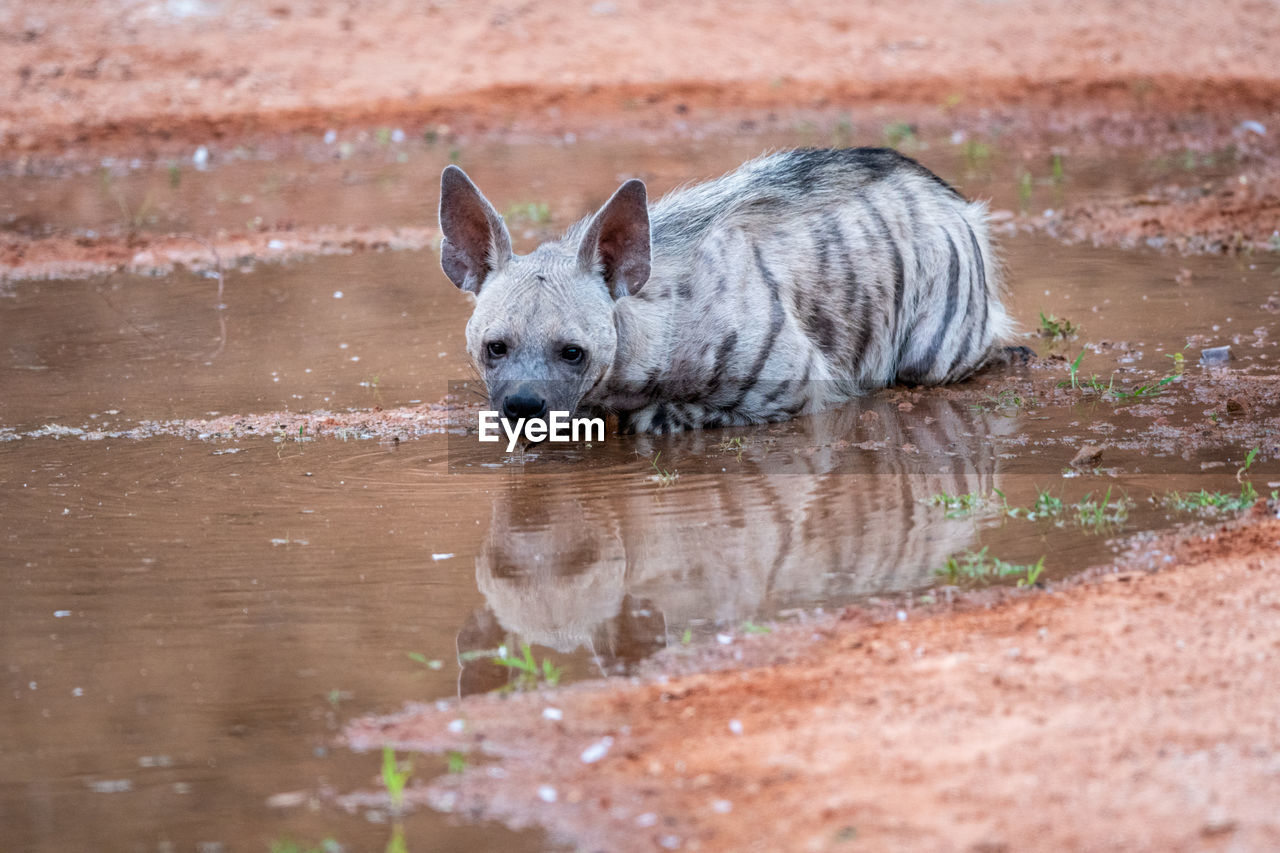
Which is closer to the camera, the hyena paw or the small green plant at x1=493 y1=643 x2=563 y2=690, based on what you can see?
the small green plant at x1=493 y1=643 x2=563 y2=690

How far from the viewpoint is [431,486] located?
16.9ft

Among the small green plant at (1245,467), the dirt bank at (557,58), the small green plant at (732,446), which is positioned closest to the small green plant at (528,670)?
the small green plant at (732,446)

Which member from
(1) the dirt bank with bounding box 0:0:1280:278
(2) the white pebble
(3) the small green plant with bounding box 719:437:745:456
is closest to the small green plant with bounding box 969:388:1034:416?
(3) the small green plant with bounding box 719:437:745:456

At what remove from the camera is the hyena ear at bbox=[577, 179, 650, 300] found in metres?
5.38

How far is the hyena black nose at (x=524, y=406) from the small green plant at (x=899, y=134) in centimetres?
768

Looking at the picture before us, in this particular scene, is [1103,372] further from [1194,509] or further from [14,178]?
[14,178]

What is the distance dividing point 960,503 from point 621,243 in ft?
5.52

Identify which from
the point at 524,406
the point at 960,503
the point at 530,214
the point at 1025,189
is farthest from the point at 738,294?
the point at 1025,189

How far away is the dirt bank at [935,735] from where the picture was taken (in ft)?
9.14

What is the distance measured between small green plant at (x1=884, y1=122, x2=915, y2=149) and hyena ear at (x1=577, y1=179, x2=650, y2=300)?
7.13m

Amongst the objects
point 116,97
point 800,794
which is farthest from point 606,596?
point 116,97

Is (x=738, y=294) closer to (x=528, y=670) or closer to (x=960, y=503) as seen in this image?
(x=960, y=503)

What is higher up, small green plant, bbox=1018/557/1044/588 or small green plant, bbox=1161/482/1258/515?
small green plant, bbox=1161/482/1258/515

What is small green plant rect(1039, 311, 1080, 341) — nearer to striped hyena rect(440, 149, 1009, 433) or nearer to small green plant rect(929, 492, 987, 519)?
striped hyena rect(440, 149, 1009, 433)
